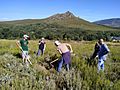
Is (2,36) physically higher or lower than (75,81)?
lower

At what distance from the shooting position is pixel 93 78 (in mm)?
7223

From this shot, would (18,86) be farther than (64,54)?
No

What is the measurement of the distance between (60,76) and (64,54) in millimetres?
3099

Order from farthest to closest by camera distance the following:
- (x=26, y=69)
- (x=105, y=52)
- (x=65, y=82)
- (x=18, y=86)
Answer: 1. (x=105, y=52)
2. (x=26, y=69)
3. (x=65, y=82)
4. (x=18, y=86)

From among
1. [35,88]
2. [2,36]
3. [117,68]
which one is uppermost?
[35,88]

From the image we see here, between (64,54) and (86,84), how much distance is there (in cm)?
432

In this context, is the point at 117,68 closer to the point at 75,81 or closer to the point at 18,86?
the point at 75,81

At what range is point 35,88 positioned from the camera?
20.0 feet

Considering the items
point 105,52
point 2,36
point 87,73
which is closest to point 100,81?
point 87,73

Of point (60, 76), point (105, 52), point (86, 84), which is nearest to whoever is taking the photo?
point (86, 84)

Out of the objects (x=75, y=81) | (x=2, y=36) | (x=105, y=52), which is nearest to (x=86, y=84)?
(x=75, y=81)

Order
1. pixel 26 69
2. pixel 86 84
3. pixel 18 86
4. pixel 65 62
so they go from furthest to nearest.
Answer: pixel 65 62, pixel 26 69, pixel 86 84, pixel 18 86

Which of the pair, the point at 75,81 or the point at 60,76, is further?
the point at 60,76

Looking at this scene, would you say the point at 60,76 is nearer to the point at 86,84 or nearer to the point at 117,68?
the point at 86,84
